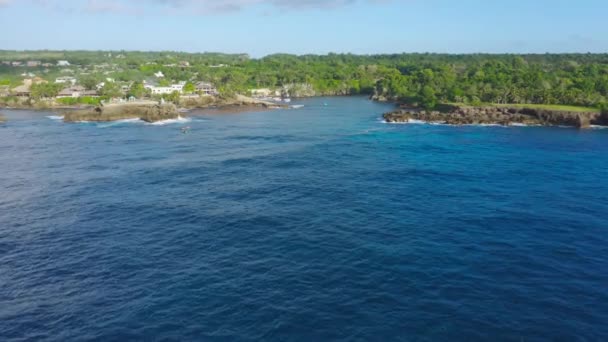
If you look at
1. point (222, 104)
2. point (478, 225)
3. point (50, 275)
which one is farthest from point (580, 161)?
point (222, 104)

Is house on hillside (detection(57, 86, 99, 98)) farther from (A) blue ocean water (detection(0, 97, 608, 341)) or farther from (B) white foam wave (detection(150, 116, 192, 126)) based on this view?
(A) blue ocean water (detection(0, 97, 608, 341))

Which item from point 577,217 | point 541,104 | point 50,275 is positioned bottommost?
point 50,275

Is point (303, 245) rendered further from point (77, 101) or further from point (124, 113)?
point (77, 101)

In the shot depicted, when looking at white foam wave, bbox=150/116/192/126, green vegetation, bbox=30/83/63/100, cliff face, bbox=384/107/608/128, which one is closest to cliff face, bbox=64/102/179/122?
white foam wave, bbox=150/116/192/126

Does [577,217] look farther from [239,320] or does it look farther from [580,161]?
[239,320]

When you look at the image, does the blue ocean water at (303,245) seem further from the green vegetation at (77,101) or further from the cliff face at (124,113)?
the green vegetation at (77,101)

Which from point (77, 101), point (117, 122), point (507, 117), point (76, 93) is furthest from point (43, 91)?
point (507, 117)
